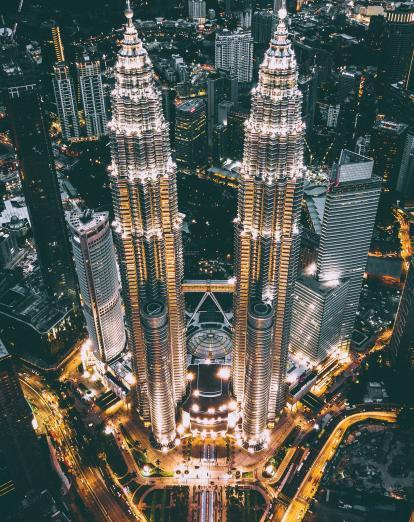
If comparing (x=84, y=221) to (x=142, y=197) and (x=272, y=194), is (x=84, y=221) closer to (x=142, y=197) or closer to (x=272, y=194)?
(x=142, y=197)

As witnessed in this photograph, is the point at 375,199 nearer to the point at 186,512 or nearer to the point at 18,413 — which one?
the point at 186,512

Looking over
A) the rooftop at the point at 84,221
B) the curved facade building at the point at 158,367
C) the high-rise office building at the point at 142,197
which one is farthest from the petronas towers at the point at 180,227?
the rooftop at the point at 84,221

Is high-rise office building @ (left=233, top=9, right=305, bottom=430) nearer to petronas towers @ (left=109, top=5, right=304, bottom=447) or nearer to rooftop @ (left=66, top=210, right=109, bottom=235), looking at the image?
petronas towers @ (left=109, top=5, right=304, bottom=447)

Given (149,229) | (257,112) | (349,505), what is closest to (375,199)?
(257,112)

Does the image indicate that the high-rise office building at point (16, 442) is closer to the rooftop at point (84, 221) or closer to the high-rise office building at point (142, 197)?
the high-rise office building at point (142, 197)

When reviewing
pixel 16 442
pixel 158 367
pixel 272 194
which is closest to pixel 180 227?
pixel 272 194

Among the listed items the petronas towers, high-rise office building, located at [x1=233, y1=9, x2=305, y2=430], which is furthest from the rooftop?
high-rise office building, located at [x1=233, y1=9, x2=305, y2=430]
